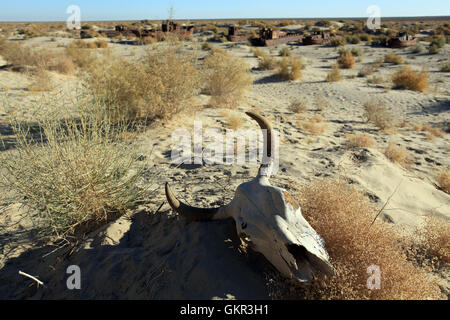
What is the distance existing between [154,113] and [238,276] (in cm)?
501

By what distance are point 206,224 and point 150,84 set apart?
4.24 meters

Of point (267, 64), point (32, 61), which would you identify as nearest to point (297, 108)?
point (267, 64)

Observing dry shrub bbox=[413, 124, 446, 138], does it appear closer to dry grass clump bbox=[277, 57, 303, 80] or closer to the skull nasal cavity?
dry grass clump bbox=[277, 57, 303, 80]

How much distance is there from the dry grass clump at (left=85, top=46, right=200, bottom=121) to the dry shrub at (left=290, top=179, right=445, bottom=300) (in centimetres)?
437

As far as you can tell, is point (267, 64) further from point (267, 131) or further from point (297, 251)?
point (297, 251)

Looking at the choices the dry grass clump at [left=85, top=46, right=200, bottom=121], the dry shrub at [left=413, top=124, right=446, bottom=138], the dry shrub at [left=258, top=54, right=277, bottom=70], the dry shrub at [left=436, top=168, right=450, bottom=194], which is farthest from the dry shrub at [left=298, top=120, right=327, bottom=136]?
the dry shrub at [left=258, top=54, right=277, bottom=70]

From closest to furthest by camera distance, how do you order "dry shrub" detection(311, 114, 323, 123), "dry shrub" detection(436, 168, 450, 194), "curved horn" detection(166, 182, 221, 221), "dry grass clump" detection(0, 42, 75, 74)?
"curved horn" detection(166, 182, 221, 221) < "dry shrub" detection(436, 168, 450, 194) < "dry shrub" detection(311, 114, 323, 123) < "dry grass clump" detection(0, 42, 75, 74)

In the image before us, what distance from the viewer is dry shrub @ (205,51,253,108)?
8.57 metres

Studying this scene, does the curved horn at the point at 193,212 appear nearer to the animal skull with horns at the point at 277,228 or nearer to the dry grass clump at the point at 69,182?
the animal skull with horns at the point at 277,228

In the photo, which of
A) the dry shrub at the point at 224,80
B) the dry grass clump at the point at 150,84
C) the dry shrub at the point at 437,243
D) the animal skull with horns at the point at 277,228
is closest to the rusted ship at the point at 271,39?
the dry shrub at the point at 224,80

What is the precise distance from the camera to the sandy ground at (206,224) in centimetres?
238

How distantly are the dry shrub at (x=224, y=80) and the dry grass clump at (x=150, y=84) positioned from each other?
75.0 inches
